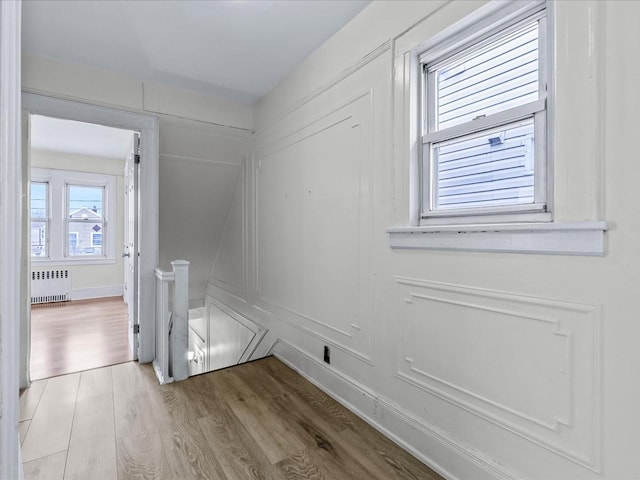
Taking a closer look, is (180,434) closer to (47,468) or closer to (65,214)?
(47,468)

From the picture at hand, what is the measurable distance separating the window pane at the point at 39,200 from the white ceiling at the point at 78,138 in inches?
25.9

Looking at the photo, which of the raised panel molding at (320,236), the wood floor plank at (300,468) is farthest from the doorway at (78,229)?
the wood floor plank at (300,468)

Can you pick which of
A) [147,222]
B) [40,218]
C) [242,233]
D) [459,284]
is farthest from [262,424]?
[40,218]

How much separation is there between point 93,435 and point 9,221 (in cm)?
168

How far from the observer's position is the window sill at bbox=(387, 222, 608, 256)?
1106mm

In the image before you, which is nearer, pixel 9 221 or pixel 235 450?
pixel 9 221

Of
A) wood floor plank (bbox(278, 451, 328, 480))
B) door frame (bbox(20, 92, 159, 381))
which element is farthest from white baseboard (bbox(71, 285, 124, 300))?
wood floor plank (bbox(278, 451, 328, 480))

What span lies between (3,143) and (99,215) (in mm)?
6278

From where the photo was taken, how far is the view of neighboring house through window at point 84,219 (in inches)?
226

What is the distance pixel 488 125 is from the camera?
4.78ft

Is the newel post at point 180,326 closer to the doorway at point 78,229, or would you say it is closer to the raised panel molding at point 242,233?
the raised panel molding at point 242,233

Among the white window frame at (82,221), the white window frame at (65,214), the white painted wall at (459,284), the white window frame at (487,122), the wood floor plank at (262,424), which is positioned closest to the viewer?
the white painted wall at (459,284)

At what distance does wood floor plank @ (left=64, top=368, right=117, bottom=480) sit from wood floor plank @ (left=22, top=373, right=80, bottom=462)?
0.13 feet

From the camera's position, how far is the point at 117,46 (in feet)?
7.80
